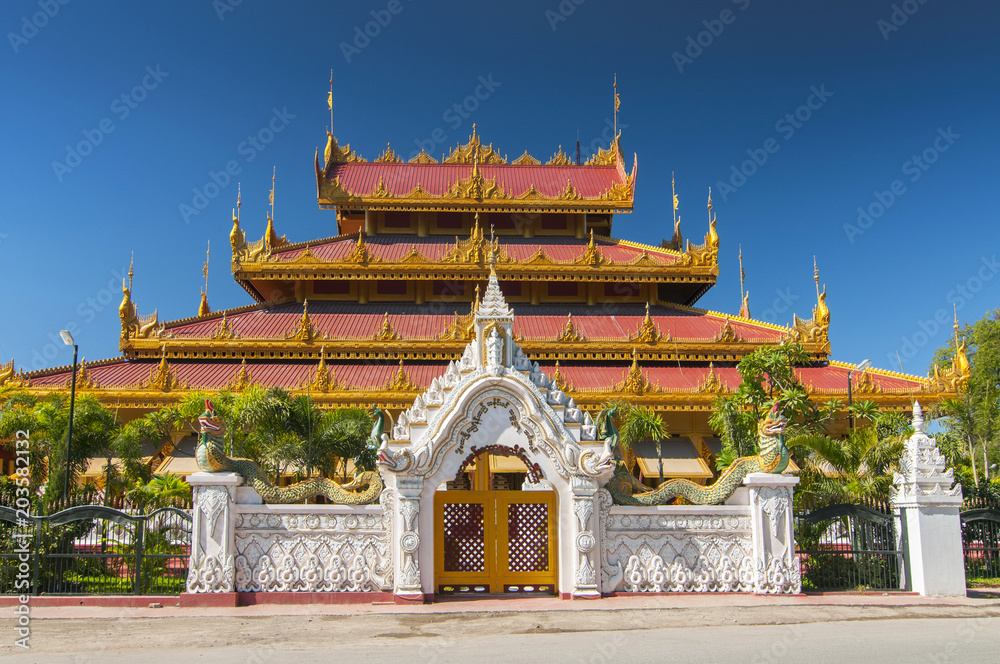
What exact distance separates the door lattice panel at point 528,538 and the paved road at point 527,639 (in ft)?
5.17

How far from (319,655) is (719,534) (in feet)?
22.5

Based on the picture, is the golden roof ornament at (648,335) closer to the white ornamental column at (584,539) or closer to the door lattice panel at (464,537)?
the door lattice panel at (464,537)

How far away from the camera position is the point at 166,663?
30.9ft

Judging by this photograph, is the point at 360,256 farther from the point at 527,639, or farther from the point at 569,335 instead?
the point at 527,639

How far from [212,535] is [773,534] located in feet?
29.4

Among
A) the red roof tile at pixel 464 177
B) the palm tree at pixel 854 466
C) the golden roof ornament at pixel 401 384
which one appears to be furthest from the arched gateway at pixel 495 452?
the red roof tile at pixel 464 177

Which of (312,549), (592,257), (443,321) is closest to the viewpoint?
(312,549)

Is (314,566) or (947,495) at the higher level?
(947,495)

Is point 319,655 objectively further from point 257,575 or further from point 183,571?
point 183,571

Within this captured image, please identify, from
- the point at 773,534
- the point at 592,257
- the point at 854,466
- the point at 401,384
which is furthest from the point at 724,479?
the point at 592,257

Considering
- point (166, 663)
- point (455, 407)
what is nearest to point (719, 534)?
point (455, 407)

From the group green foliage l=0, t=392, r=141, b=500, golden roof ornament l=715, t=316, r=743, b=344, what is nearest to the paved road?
green foliage l=0, t=392, r=141, b=500

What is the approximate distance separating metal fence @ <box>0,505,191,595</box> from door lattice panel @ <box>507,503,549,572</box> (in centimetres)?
528

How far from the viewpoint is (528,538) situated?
1362 centimetres
